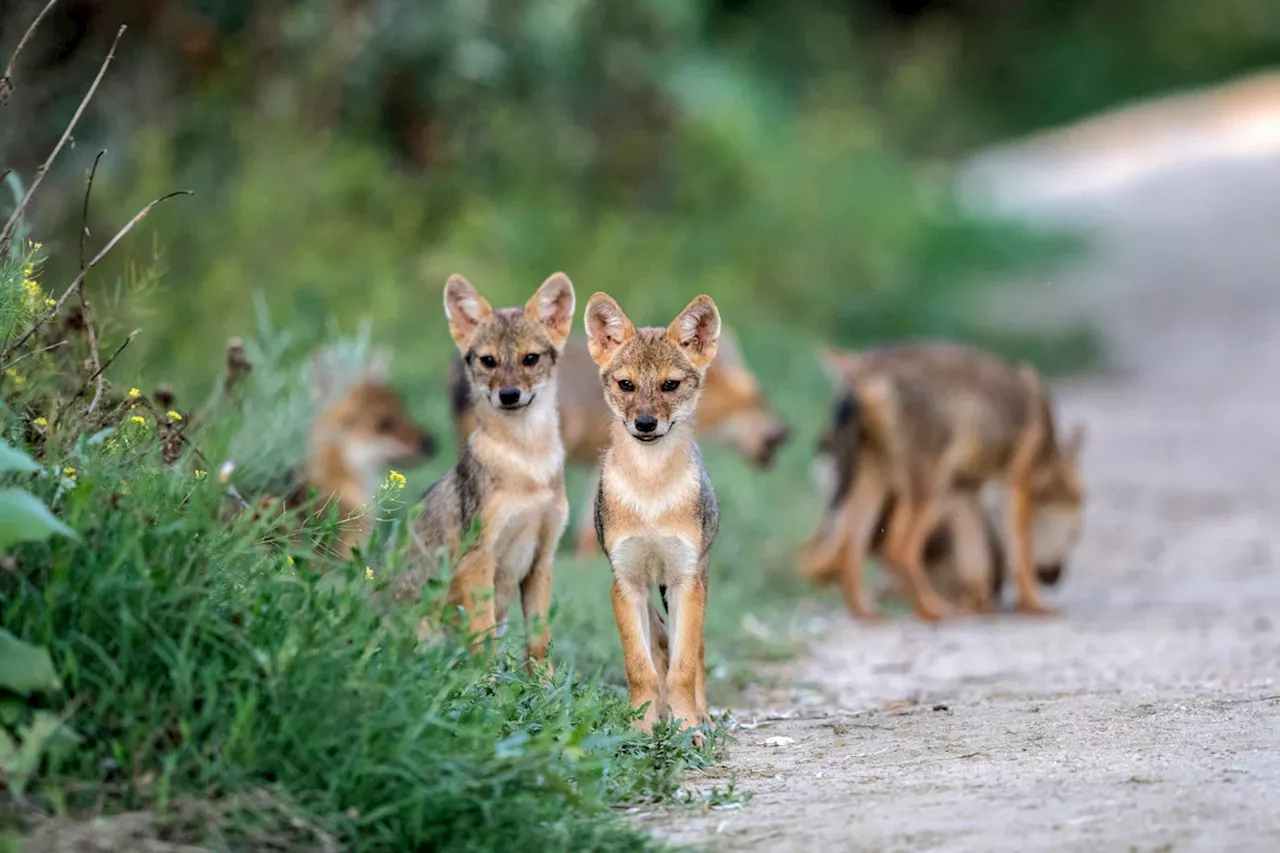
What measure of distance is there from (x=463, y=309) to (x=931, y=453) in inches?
157

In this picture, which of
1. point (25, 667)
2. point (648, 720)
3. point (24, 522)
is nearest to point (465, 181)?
point (648, 720)

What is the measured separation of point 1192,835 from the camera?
13.0 ft

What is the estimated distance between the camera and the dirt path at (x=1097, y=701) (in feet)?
13.7

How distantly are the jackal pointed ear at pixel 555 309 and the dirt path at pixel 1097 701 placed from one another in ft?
5.08

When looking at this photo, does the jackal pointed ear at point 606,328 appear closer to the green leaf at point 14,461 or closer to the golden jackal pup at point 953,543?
the green leaf at point 14,461

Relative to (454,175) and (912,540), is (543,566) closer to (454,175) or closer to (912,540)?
(912,540)

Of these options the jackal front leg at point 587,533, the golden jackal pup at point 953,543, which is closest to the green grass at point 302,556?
the jackal front leg at point 587,533

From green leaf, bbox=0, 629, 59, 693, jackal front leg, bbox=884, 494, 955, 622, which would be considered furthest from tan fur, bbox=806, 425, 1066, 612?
green leaf, bbox=0, 629, 59, 693

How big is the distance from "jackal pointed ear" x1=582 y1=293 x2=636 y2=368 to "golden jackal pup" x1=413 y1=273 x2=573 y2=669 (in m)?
0.56

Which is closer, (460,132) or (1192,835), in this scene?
(1192,835)

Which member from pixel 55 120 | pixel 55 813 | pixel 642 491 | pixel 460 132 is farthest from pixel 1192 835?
pixel 460 132

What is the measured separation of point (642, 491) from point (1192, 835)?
2.14 meters

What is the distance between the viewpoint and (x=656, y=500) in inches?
218

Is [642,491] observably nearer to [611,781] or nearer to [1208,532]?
[611,781]
